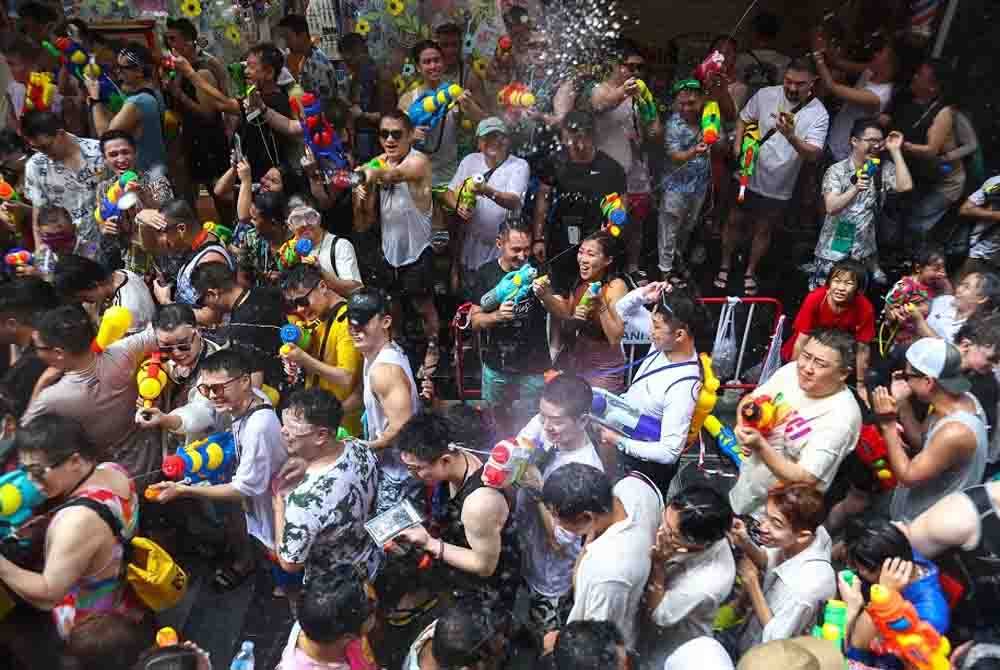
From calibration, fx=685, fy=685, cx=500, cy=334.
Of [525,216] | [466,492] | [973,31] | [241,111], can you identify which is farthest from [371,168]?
[973,31]

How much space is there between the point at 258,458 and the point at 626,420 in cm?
167

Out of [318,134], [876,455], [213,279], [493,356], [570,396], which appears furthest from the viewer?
[318,134]

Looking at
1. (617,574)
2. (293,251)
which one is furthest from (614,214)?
(617,574)

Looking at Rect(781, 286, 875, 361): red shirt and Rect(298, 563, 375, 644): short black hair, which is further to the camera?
Rect(781, 286, 875, 361): red shirt

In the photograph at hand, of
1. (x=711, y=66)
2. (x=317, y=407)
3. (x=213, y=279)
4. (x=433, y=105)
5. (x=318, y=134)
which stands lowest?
(x=317, y=407)

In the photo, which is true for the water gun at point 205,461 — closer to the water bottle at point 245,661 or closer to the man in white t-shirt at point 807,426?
the water bottle at point 245,661

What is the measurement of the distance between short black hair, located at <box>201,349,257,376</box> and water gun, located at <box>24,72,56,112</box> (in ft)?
14.4

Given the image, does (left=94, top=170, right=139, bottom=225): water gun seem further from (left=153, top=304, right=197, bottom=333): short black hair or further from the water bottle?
the water bottle

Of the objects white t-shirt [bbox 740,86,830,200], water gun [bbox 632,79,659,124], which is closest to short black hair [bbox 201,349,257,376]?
water gun [bbox 632,79,659,124]

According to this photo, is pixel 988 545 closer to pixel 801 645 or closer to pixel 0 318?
pixel 801 645

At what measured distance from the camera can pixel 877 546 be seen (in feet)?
7.89

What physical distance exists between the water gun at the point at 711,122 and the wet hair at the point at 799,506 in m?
3.24

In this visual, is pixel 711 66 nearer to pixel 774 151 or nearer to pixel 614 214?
pixel 774 151

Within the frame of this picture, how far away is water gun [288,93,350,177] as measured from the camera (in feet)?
16.9
